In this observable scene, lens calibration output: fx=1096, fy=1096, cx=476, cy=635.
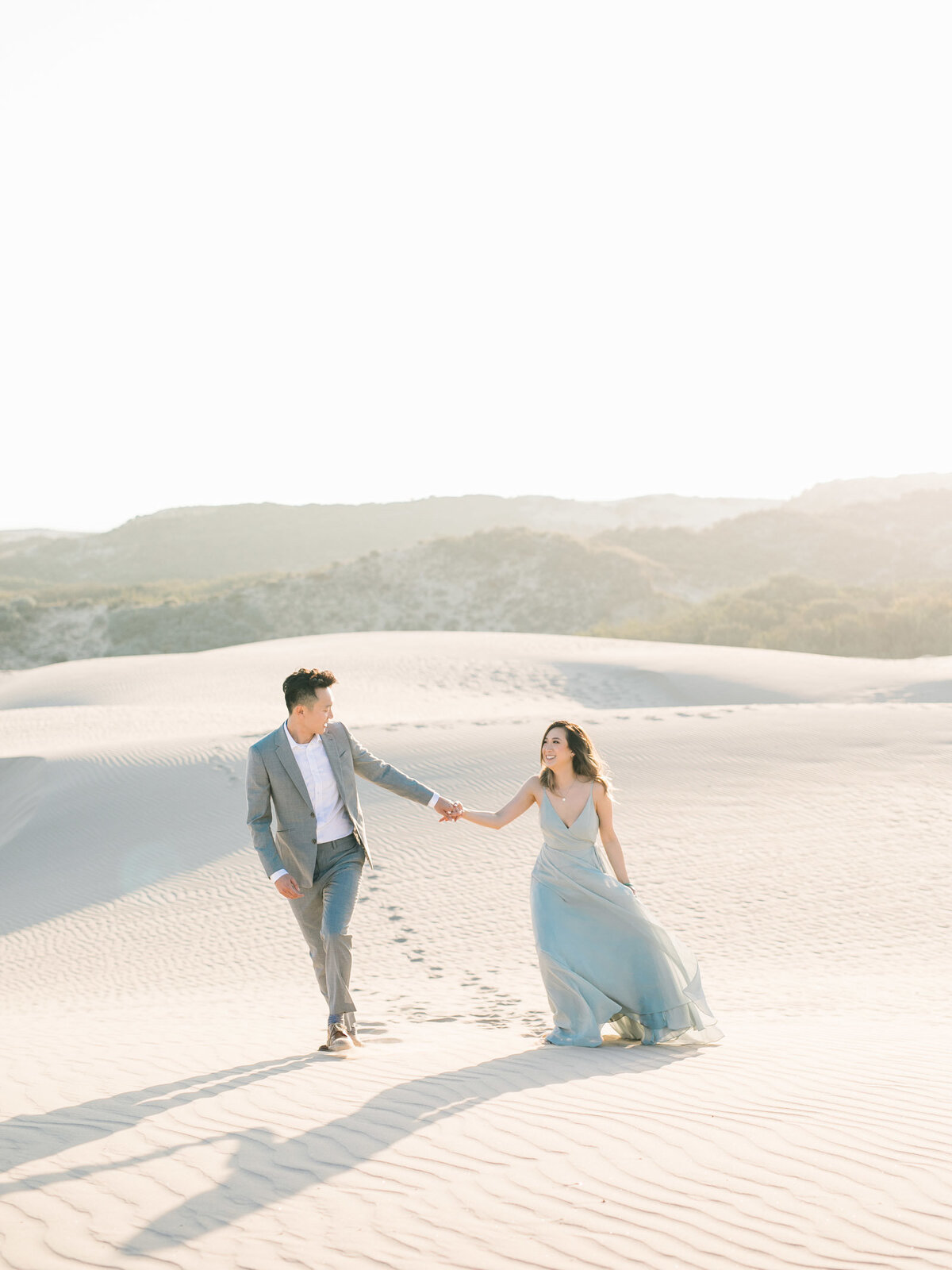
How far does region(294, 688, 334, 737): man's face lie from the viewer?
511 centimetres

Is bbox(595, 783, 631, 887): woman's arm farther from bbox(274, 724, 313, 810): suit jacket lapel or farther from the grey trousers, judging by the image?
bbox(274, 724, 313, 810): suit jacket lapel

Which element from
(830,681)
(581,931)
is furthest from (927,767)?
(581,931)

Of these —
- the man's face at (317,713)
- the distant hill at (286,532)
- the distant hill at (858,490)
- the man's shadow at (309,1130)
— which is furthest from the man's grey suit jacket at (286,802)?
the distant hill at (858,490)

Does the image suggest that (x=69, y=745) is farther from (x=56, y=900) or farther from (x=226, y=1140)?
(x=226, y=1140)

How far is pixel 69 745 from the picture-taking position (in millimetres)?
15164

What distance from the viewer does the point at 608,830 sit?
5.16 meters

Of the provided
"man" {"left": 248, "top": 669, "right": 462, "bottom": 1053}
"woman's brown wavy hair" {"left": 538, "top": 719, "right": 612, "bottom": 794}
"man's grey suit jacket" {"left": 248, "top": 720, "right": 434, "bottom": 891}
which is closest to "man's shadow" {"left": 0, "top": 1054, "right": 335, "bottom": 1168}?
"man" {"left": 248, "top": 669, "right": 462, "bottom": 1053}

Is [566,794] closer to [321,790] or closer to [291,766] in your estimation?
[321,790]

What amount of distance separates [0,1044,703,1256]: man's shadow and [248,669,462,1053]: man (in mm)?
492

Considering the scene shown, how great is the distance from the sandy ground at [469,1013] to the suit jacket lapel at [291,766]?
1.21 meters

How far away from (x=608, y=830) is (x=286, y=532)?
308ft

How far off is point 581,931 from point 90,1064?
7.82 feet

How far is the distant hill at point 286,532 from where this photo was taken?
278 feet

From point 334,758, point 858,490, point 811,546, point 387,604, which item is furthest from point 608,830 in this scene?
point 858,490
